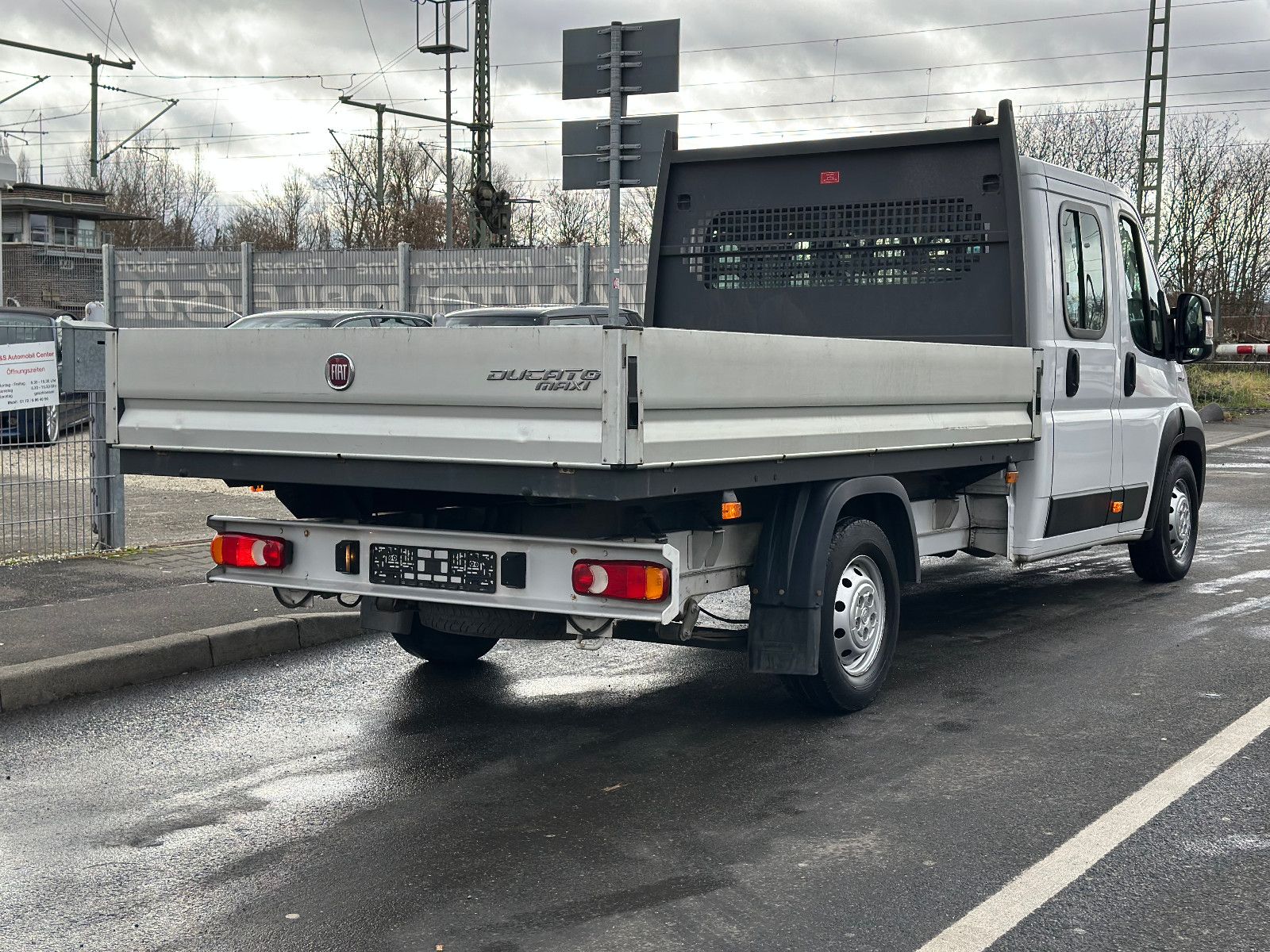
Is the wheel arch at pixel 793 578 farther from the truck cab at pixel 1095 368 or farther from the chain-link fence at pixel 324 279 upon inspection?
the chain-link fence at pixel 324 279

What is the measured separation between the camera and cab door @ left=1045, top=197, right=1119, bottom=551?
7.61 metres

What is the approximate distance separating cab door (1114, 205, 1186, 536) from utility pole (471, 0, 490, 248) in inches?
1050

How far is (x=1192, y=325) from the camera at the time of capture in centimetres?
881

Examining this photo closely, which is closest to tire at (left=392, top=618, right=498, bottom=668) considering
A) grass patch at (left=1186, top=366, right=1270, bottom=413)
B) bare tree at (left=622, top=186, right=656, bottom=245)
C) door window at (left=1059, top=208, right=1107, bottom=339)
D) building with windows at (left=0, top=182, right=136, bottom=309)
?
door window at (left=1059, top=208, right=1107, bottom=339)

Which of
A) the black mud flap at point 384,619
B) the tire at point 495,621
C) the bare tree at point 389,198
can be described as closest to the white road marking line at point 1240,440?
the black mud flap at point 384,619

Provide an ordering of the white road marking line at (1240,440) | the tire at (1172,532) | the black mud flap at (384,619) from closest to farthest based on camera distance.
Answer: the black mud flap at (384,619) < the tire at (1172,532) < the white road marking line at (1240,440)

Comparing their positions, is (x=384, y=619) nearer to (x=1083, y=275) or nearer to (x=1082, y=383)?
(x=1082, y=383)

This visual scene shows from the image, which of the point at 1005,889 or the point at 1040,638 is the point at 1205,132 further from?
the point at 1005,889

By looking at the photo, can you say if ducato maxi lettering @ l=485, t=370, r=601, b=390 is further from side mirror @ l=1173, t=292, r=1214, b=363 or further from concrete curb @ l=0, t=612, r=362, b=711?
side mirror @ l=1173, t=292, r=1214, b=363

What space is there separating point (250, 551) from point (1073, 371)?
4.29m

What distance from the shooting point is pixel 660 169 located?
841 cm

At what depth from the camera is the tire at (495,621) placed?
5555 millimetres

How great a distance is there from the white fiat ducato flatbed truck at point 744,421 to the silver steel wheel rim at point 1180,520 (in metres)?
0.57

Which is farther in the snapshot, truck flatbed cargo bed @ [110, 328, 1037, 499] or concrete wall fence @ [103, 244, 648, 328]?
concrete wall fence @ [103, 244, 648, 328]
